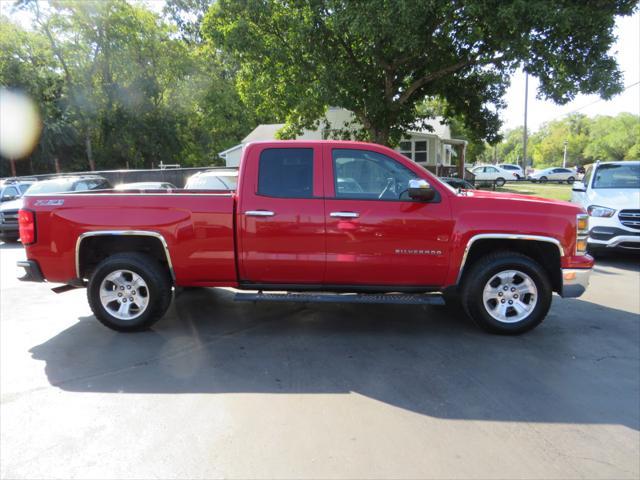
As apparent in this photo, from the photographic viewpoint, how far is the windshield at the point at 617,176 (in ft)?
29.5

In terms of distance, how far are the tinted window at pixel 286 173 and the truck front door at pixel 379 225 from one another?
21 centimetres

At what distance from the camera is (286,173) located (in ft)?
15.6

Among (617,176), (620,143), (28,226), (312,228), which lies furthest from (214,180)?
(620,143)

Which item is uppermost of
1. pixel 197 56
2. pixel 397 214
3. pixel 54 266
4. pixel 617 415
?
pixel 197 56

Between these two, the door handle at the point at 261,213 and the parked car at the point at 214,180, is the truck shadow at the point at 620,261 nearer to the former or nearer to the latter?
the door handle at the point at 261,213

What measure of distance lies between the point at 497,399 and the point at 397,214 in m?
1.94

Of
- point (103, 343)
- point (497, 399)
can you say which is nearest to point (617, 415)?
point (497, 399)

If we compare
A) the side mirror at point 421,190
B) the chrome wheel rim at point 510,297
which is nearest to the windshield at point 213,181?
the side mirror at point 421,190

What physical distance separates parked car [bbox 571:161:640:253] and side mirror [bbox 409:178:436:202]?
5.17 m

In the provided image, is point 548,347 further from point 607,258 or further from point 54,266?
point 607,258

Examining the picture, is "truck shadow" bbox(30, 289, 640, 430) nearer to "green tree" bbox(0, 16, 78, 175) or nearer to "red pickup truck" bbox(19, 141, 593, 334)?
"red pickup truck" bbox(19, 141, 593, 334)

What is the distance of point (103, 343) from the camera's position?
466cm

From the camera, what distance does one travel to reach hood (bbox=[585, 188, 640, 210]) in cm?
820

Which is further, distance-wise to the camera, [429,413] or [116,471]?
[429,413]
